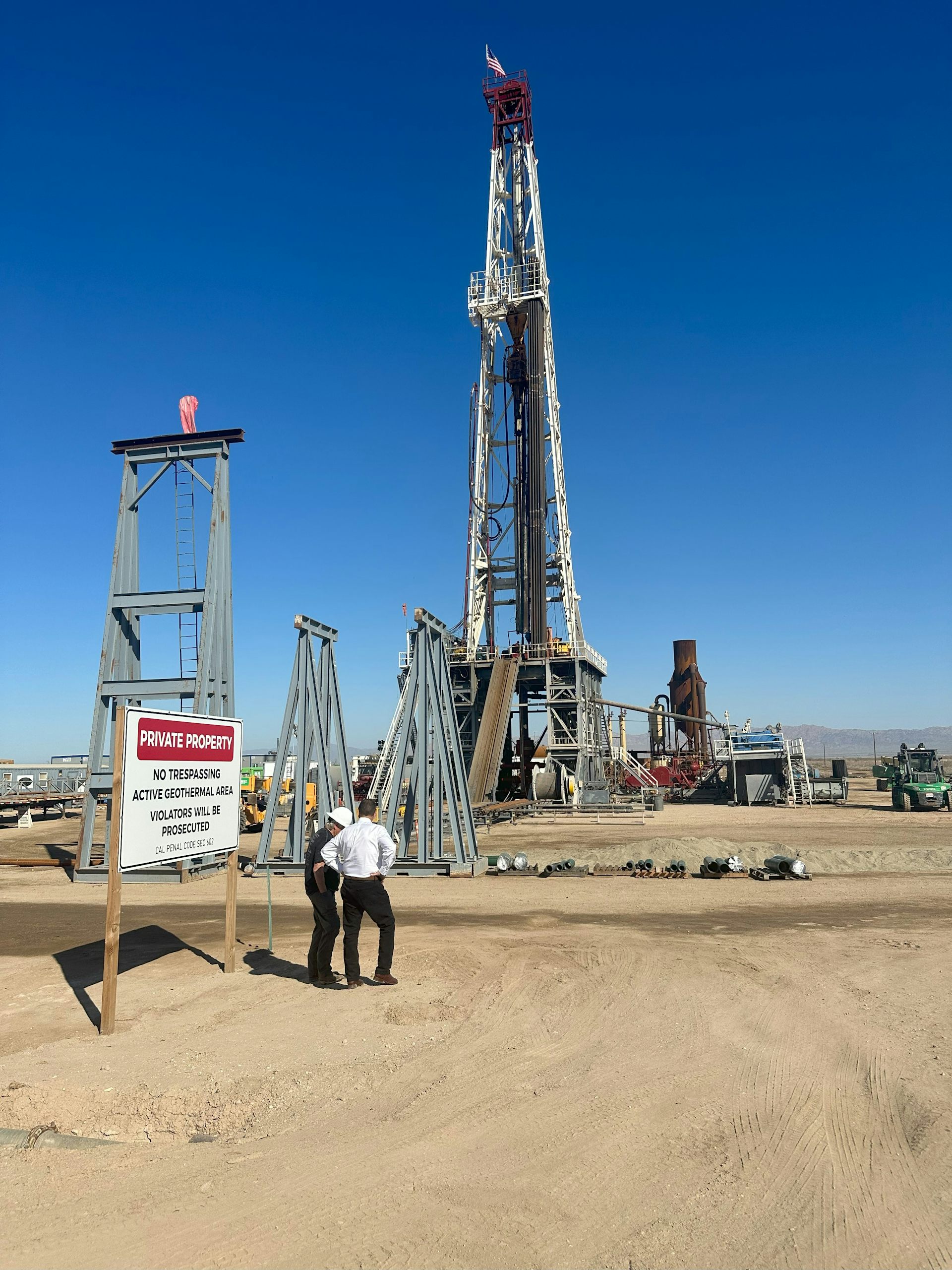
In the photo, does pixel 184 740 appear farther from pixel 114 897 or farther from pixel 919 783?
pixel 919 783

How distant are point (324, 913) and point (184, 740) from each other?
6.96 ft

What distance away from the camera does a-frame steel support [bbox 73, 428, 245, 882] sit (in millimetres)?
16641

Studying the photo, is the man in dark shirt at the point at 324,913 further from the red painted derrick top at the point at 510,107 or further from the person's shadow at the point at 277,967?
the red painted derrick top at the point at 510,107

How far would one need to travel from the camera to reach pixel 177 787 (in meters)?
7.76

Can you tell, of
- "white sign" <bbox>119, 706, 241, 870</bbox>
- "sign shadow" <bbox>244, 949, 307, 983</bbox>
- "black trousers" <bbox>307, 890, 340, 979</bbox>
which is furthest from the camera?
"sign shadow" <bbox>244, 949, 307, 983</bbox>

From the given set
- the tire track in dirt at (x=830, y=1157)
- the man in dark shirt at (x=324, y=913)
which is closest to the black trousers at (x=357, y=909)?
the man in dark shirt at (x=324, y=913)

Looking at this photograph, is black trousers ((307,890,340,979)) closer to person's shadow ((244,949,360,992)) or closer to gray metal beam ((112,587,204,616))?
person's shadow ((244,949,360,992))

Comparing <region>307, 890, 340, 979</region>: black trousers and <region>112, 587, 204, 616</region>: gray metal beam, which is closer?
<region>307, 890, 340, 979</region>: black trousers

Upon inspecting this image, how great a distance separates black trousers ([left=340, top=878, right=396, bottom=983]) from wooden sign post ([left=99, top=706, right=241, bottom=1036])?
127 centimetres

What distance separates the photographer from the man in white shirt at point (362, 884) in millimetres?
7512

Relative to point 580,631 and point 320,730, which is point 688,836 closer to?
point 320,730

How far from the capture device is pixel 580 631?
3706cm

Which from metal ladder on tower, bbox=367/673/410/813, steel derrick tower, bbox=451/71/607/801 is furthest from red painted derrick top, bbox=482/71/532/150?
metal ladder on tower, bbox=367/673/410/813

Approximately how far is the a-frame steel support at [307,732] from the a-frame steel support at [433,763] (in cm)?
123
